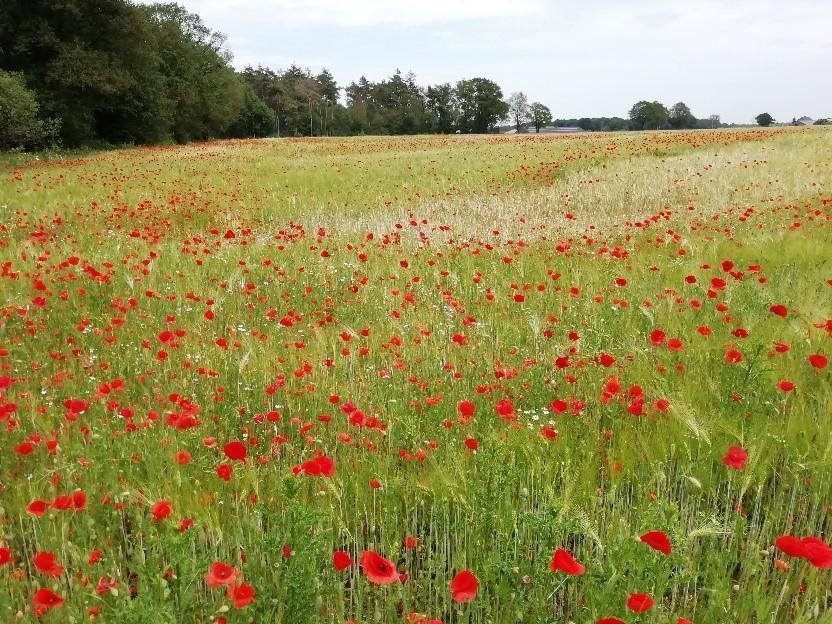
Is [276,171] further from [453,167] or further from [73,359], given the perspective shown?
[73,359]

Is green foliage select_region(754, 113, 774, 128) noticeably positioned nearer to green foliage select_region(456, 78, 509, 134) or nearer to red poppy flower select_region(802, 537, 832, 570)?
green foliage select_region(456, 78, 509, 134)

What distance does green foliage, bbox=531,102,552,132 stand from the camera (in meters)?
116

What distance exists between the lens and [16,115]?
23.3m

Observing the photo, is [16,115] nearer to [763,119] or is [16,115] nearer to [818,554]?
[818,554]

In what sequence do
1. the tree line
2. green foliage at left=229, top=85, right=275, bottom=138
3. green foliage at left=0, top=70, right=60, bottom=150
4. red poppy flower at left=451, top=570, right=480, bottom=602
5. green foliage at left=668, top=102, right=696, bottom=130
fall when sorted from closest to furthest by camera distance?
1. red poppy flower at left=451, top=570, right=480, bottom=602
2. green foliage at left=0, top=70, right=60, bottom=150
3. the tree line
4. green foliage at left=229, top=85, right=275, bottom=138
5. green foliage at left=668, top=102, right=696, bottom=130

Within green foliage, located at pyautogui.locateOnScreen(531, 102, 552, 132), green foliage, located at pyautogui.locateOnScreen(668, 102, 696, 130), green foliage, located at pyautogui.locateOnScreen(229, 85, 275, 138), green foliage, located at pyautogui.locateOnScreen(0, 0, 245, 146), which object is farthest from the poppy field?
green foliage, located at pyautogui.locateOnScreen(668, 102, 696, 130)

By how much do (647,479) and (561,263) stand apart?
441 centimetres

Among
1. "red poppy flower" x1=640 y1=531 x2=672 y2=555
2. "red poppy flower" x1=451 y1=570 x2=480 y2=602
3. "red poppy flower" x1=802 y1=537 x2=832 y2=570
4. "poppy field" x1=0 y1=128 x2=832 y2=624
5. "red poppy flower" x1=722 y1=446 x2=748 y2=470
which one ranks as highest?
"red poppy flower" x1=802 y1=537 x2=832 y2=570

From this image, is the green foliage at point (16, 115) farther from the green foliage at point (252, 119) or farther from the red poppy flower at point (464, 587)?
the green foliage at point (252, 119)

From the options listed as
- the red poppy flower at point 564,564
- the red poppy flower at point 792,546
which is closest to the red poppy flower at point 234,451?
the red poppy flower at point 564,564

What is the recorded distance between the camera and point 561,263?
6.74m

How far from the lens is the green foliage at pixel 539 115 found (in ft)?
382

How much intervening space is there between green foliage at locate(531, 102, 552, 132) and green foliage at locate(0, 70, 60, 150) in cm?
10311

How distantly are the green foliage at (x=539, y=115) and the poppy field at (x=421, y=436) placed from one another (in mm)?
116202
